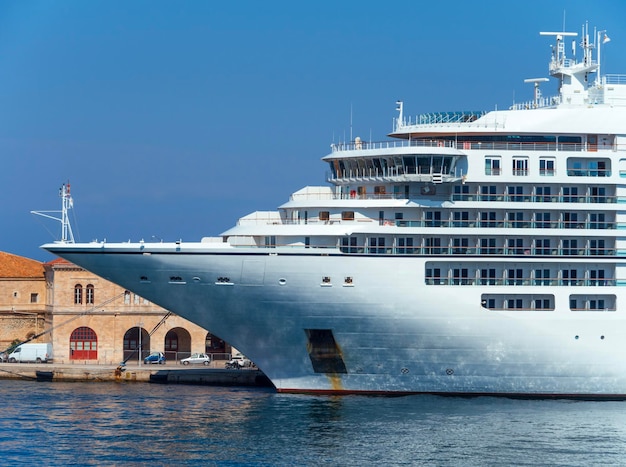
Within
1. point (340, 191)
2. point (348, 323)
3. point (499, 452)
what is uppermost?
point (340, 191)

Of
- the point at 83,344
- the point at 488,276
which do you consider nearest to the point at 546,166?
the point at 488,276

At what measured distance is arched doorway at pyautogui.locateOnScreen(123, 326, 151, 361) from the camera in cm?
7725

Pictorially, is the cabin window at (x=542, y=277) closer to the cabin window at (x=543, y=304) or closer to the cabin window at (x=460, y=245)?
the cabin window at (x=543, y=304)

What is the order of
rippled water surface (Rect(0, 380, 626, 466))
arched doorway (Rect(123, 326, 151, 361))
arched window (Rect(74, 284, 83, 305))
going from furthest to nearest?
arched doorway (Rect(123, 326, 151, 361)) < arched window (Rect(74, 284, 83, 305)) < rippled water surface (Rect(0, 380, 626, 466))

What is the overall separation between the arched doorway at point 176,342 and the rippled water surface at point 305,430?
61.1 feet

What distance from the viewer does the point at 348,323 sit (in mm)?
54969

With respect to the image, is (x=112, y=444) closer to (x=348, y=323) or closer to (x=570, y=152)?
(x=348, y=323)

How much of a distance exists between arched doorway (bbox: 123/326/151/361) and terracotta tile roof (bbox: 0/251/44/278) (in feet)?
27.1

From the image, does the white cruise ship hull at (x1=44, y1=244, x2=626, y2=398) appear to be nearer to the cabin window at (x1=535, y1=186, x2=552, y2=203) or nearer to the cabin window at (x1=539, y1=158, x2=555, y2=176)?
the cabin window at (x1=535, y1=186, x2=552, y2=203)

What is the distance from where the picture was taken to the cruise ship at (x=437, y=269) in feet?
180

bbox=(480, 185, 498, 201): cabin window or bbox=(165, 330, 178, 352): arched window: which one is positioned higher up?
bbox=(480, 185, 498, 201): cabin window

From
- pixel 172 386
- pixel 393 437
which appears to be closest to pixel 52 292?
pixel 172 386

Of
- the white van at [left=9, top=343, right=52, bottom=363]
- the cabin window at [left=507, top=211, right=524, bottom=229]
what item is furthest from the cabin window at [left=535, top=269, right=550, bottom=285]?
the white van at [left=9, top=343, right=52, bottom=363]

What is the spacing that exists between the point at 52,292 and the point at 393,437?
35.1 metres
